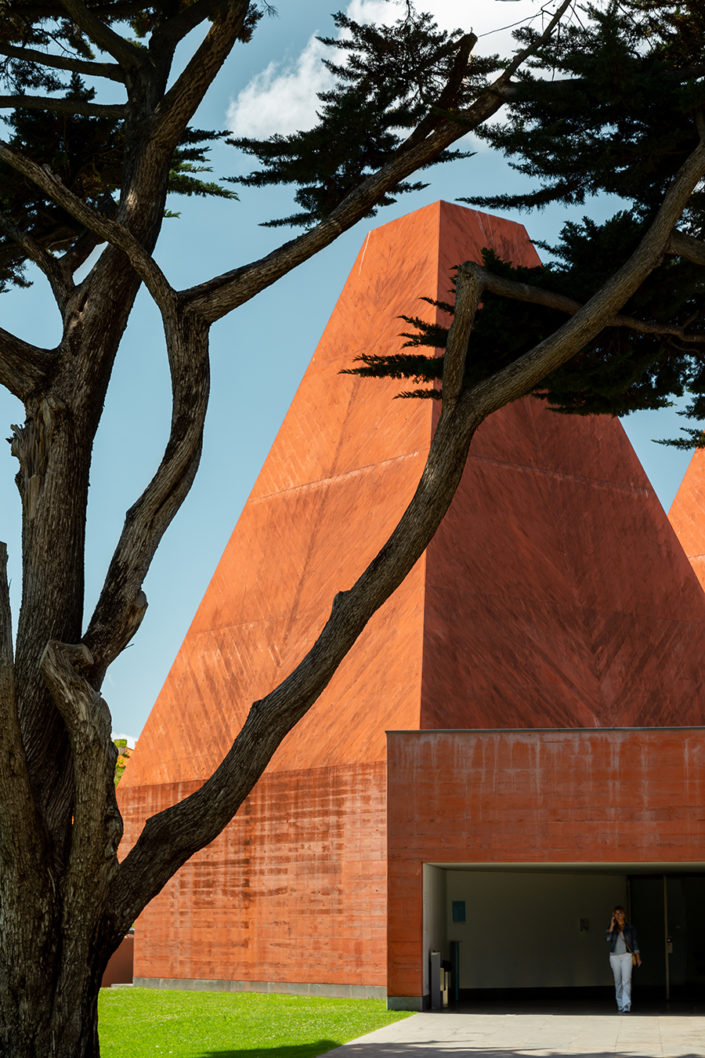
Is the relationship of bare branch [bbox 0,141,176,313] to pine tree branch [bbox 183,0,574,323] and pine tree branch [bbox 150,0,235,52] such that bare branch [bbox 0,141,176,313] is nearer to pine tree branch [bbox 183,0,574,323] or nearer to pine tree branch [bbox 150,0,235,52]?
pine tree branch [bbox 183,0,574,323]

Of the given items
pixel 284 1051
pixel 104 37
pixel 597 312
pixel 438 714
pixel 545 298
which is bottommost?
pixel 284 1051

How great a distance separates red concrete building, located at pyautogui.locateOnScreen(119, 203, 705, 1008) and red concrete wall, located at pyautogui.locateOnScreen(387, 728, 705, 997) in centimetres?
3

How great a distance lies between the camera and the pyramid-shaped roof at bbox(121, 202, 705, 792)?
20.4 metres

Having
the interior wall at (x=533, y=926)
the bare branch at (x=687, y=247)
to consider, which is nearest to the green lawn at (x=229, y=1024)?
the interior wall at (x=533, y=926)

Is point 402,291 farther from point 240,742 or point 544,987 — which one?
point 240,742

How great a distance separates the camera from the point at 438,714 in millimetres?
19188

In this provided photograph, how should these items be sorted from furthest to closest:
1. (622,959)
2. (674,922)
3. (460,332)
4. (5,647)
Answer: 1. (674,922)
2. (622,959)
3. (460,332)
4. (5,647)

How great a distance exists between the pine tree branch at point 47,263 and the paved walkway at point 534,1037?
7.33 meters

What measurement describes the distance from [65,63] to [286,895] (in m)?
13.4

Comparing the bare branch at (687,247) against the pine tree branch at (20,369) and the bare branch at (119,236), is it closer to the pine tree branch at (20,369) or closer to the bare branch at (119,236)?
the bare branch at (119,236)

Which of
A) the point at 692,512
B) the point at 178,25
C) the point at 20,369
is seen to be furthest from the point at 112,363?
the point at 692,512

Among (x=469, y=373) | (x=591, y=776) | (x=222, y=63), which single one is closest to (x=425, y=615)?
(x=591, y=776)

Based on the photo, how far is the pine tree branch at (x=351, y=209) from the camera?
33.9 feet

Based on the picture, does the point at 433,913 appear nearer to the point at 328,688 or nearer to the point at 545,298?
the point at 328,688
